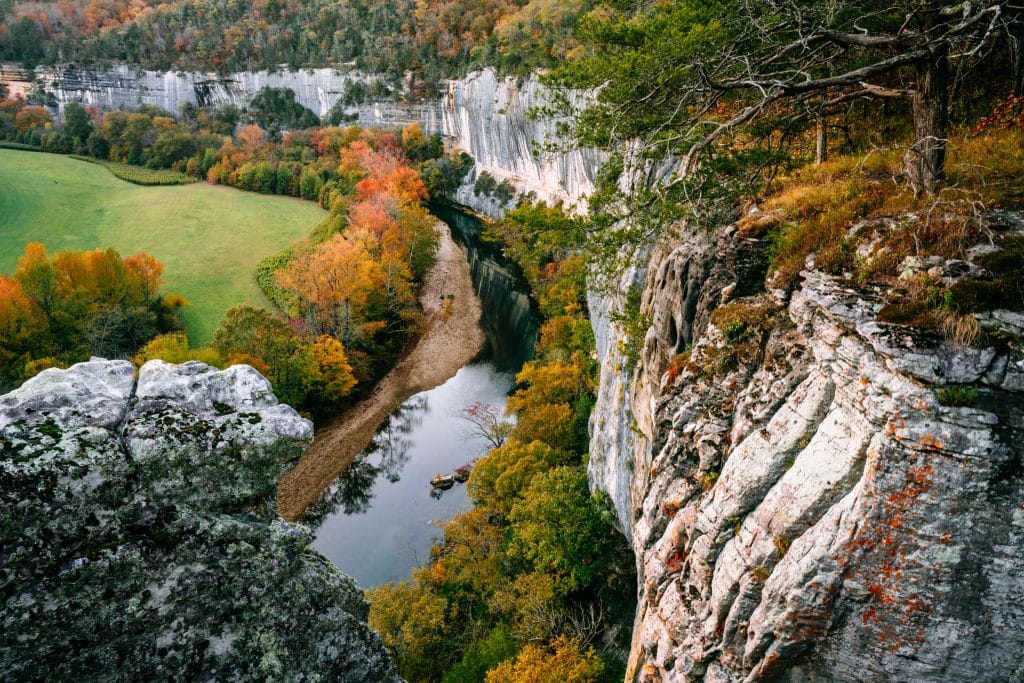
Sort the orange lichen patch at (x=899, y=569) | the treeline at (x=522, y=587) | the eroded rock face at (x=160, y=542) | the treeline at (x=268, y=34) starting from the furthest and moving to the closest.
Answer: the treeline at (x=268, y=34)
the treeline at (x=522, y=587)
the orange lichen patch at (x=899, y=569)
the eroded rock face at (x=160, y=542)

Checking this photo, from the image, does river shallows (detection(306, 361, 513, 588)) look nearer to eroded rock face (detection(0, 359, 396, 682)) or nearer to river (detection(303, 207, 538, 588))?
river (detection(303, 207, 538, 588))

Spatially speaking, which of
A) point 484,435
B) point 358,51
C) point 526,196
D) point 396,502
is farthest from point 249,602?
point 358,51

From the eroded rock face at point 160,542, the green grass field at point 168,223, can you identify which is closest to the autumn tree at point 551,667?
the eroded rock face at point 160,542

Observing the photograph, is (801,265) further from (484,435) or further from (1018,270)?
(484,435)

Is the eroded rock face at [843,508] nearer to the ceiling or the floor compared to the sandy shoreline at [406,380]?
nearer to the ceiling

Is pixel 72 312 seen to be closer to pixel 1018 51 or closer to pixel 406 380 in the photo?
pixel 406 380

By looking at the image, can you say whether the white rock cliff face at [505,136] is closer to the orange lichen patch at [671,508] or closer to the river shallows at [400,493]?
the river shallows at [400,493]

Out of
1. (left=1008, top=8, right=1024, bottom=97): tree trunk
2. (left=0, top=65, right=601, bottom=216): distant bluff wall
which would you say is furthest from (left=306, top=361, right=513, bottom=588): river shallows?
(left=1008, top=8, right=1024, bottom=97): tree trunk

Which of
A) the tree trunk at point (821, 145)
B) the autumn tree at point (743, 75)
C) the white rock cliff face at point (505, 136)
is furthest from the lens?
the white rock cliff face at point (505, 136)
